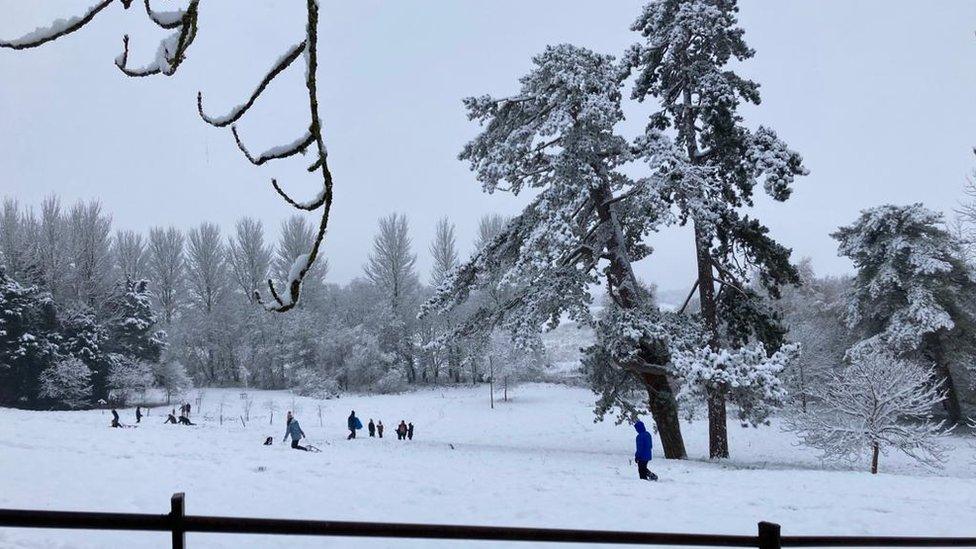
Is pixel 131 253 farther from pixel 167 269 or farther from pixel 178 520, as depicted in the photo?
pixel 178 520

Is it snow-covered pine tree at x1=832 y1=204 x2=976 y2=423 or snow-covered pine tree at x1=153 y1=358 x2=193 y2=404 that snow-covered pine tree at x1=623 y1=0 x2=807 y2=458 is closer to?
snow-covered pine tree at x1=832 y1=204 x2=976 y2=423

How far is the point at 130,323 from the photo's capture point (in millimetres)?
39688

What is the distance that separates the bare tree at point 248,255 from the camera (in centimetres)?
5322

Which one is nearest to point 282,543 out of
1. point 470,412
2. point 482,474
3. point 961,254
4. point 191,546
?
point 191,546

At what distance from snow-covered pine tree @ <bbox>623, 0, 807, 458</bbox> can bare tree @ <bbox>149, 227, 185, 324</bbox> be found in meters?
51.8

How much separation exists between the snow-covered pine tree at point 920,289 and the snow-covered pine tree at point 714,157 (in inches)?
616

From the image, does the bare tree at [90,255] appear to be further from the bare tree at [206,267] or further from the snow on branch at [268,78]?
the snow on branch at [268,78]

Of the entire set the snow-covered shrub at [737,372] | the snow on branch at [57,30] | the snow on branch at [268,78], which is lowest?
the snow-covered shrub at [737,372]

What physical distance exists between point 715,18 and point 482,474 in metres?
11.6

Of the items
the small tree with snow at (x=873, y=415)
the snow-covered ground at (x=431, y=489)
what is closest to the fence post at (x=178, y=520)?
the snow-covered ground at (x=431, y=489)

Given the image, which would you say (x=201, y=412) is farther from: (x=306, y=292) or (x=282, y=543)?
(x=282, y=543)

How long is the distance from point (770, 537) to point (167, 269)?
6091cm

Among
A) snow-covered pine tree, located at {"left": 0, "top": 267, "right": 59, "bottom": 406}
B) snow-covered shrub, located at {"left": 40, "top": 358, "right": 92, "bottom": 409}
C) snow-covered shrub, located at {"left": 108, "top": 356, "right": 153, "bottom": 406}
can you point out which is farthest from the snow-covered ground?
snow-covered shrub, located at {"left": 108, "top": 356, "right": 153, "bottom": 406}

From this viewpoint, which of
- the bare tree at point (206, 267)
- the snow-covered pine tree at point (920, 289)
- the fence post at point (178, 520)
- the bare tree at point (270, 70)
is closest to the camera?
the bare tree at point (270, 70)
